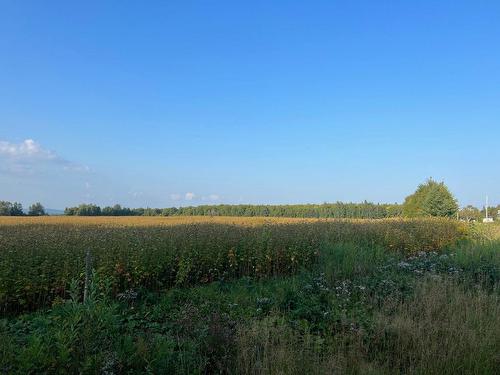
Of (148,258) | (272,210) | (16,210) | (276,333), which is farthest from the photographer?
(272,210)

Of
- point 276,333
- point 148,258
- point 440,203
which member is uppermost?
point 440,203

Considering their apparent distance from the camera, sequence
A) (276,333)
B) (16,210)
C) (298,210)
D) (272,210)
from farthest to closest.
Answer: (272,210)
(298,210)
(16,210)
(276,333)

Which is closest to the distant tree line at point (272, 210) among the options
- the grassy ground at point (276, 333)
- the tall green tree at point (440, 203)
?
the tall green tree at point (440, 203)

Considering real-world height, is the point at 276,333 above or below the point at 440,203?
below

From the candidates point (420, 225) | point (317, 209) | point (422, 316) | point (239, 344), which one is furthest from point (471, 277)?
point (317, 209)

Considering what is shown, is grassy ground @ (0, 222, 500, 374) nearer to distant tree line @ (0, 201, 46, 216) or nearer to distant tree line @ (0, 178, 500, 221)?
distant tree line @ (0, 178, 500, 221)

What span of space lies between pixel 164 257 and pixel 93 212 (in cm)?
7772

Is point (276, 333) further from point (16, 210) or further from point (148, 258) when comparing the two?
point (16, 210)

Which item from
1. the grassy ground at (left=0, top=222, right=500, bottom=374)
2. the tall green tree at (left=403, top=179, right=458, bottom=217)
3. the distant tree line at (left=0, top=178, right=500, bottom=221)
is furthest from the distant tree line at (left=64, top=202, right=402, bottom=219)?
the grassy ground at (left=0, top=222, right=500, bottom=374)

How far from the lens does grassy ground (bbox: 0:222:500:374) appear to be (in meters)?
3.78

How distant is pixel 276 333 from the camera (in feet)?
15.4

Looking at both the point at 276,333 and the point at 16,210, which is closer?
the point at 276,333

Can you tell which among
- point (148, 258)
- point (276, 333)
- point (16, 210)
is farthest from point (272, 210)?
point (276, 333)

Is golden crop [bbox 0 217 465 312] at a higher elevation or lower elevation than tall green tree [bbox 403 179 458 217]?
lower
